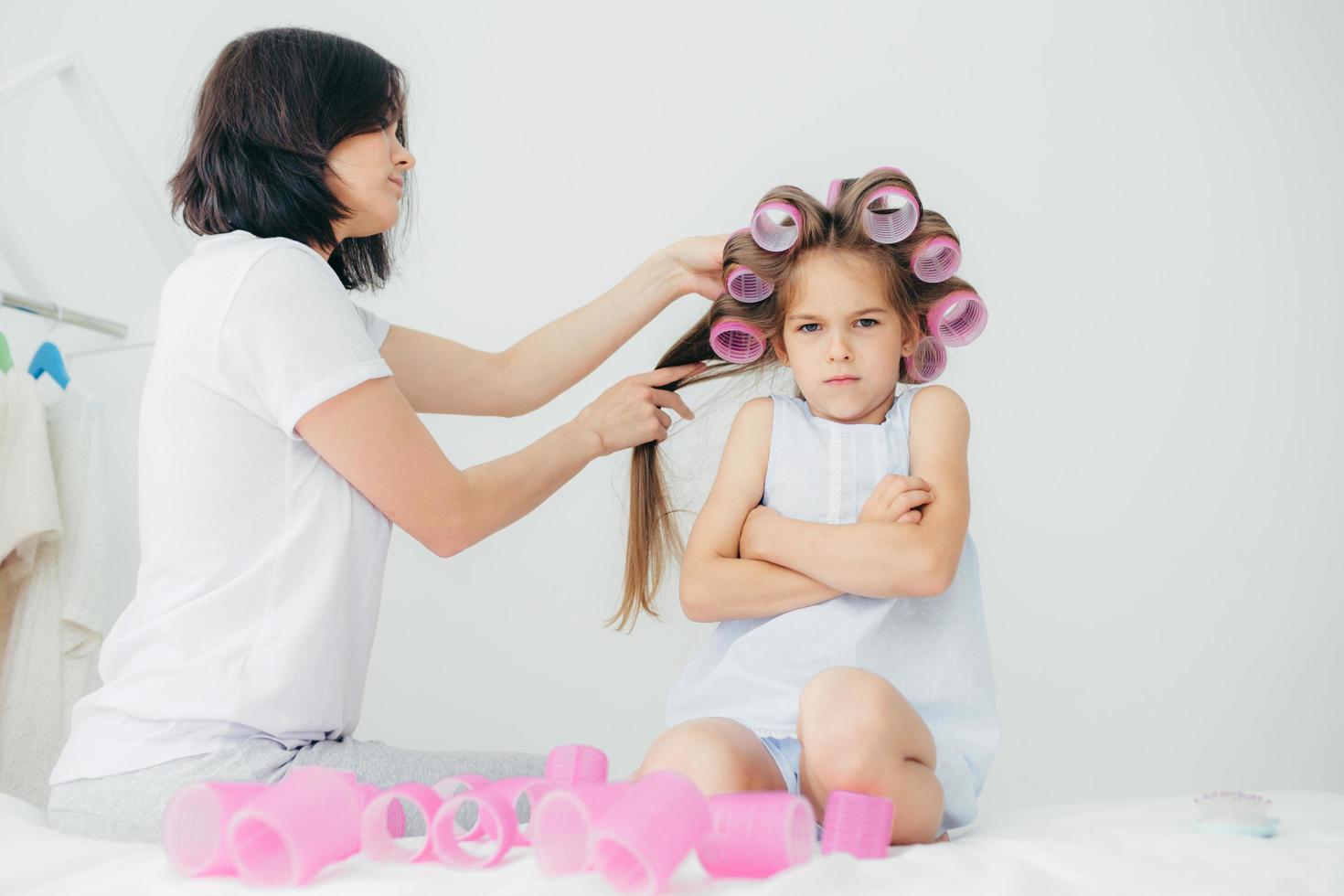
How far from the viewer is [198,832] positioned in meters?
0.89

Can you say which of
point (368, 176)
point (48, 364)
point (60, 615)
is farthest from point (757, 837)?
point (48, 364)

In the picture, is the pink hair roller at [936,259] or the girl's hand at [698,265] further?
the girl's hand at [698,265]

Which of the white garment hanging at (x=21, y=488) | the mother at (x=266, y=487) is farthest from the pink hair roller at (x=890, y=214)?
the white garment hanging at (x=21, y=488)

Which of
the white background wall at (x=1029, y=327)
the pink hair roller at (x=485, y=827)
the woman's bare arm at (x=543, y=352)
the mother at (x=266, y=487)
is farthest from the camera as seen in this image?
the white background wall at (x=1029, y=327)

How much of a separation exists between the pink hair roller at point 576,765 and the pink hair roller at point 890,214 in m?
0.62

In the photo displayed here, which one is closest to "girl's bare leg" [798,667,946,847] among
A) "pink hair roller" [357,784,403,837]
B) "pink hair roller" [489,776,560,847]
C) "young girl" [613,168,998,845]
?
"young girl" [613,168,998,845]

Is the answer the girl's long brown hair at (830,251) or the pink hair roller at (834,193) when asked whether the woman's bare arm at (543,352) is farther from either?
the pink hair roller at (834,193)

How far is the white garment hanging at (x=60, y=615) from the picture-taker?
1.74 metres

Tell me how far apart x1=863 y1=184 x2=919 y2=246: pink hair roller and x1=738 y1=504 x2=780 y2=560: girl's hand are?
0.32m

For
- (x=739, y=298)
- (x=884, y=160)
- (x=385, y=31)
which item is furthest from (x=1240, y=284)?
(x=385, y=31)

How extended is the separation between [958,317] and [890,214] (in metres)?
0.14

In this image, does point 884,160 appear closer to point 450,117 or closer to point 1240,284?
point 1240,284

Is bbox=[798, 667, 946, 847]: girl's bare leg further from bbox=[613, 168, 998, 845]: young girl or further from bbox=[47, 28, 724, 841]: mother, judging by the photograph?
bbox=[47, 28, 724, 841]: mother

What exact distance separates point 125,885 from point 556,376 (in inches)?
36.1
